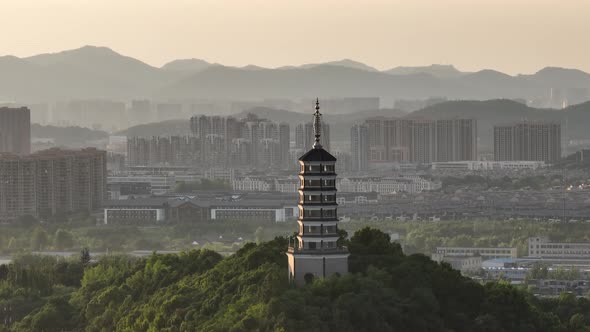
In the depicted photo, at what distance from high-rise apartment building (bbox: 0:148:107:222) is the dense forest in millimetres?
49411

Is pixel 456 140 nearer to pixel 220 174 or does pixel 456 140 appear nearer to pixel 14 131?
pixel 220 174

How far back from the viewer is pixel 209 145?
469 ft

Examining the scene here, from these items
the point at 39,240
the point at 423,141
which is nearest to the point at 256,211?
the point at 39,240

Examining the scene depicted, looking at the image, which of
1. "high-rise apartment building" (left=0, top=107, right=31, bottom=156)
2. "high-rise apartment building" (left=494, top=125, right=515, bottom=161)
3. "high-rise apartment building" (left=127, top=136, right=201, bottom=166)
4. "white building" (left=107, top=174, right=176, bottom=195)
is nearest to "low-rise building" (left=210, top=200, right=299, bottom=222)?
"white building" (left=107, top=174, right=176, bottom=195)

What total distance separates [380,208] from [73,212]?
43.0 ft

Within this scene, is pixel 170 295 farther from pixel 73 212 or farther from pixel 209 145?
pixel 209 145

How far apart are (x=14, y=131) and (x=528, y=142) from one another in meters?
32.9

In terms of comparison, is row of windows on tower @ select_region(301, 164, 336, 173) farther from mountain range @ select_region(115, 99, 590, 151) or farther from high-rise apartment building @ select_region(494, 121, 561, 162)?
mountain range @ select_region(115, 99, 590, 151)

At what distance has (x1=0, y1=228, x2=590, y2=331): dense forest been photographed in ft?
113

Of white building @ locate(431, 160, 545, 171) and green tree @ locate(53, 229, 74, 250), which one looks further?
white building @ locate(431, 160, 545, 171)

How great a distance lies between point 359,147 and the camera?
5704 inches

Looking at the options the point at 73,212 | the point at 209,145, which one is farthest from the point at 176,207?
the point at 209,145

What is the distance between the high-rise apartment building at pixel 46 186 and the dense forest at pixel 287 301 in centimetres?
4941

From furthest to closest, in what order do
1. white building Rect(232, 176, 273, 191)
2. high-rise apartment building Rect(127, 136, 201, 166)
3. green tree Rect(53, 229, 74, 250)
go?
1. high-rise apartment building Rect(127, 136, 201, 166)
2. white building Rect(232, 176, 273, 191)
3. green tree Rect(53, 229, 74, 250)
